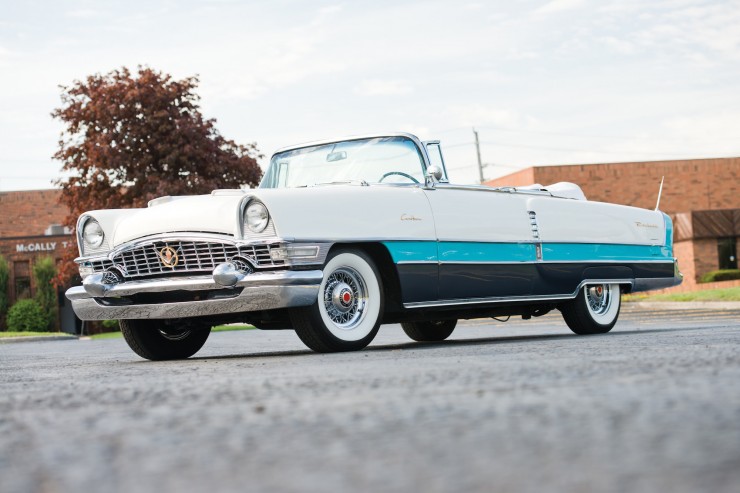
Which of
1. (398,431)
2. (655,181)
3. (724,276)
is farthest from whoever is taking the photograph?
(655,181)

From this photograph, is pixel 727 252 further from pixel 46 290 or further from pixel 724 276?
pixel 46 290

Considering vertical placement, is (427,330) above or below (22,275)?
below

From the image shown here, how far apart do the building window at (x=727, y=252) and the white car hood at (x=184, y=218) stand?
3663 centimetres

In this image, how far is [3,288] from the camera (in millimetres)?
42750

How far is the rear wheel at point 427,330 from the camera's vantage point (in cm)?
1088

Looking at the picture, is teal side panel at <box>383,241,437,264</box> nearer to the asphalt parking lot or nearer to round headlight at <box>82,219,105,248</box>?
round headlight at <box>82,219,105,248</box>

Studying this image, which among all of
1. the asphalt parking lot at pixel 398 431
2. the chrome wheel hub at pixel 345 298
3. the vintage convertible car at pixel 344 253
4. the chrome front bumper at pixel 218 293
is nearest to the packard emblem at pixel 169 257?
the vintage convertible car at pixel 344 253

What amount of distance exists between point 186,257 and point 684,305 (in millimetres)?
19090

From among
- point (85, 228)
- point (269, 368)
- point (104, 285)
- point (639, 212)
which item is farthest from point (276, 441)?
point (639, 212)

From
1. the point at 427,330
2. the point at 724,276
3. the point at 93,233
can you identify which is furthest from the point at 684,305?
the point at 93,233

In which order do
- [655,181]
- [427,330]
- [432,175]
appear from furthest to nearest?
[655,181] < [427,330] < [432,175]

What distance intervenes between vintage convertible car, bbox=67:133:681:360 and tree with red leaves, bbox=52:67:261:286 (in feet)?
67.2

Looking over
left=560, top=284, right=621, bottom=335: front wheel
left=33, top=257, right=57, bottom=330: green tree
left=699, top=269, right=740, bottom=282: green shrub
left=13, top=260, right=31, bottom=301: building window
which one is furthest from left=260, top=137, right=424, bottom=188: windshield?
left=13, top=260, right=31, bottom=301: building window

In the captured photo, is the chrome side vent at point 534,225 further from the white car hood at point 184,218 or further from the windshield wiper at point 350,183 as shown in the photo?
the white car hood at point 184,218
